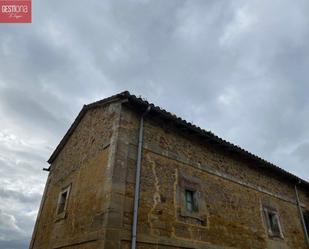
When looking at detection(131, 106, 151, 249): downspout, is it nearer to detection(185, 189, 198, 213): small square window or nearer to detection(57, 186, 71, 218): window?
detection(185, 189, 198, 213): small square window

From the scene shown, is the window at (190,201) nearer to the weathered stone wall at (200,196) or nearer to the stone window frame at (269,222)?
the weathered stone wall at (200,196)

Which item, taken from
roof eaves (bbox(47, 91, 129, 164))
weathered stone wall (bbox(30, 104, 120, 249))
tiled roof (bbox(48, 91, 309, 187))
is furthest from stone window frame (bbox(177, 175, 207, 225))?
roof eaves (bbox(47, 91, 129, 164))

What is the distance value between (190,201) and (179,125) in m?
2.26

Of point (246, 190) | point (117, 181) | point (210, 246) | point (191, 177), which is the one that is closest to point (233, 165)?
point (246, 190)

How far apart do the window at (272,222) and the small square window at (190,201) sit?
12.1 feet

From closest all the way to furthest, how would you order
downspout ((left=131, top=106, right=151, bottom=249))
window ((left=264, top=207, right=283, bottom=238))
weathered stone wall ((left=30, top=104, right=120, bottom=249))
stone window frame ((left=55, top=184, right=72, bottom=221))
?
downspout ((left=131, top=106, right=151, bottom=249))
weathered stone wall ((left=30, top=104, right=120, bottom=249))
stone window frame ((left=55, top=184, right=72, bottom=221))
window ((left=264, top=207, right=283, bottom=238))

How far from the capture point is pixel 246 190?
386 inches

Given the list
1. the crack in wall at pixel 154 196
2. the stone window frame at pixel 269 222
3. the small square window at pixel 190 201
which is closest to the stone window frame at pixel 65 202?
the crack in wall at pixel 154 196

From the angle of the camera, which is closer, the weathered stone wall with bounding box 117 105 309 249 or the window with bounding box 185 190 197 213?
the weathered stone wall with bounding box 117 105 309 249

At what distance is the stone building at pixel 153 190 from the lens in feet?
21.0

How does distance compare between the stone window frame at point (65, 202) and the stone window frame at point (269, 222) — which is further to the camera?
the stone window frame at point (269, 222)

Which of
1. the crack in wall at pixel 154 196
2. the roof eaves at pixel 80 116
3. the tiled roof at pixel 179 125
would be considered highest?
the roof eaves at pixel 80 116

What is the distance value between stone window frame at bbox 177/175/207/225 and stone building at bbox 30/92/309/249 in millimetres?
28

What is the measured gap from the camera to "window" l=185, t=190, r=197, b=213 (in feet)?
25.2
